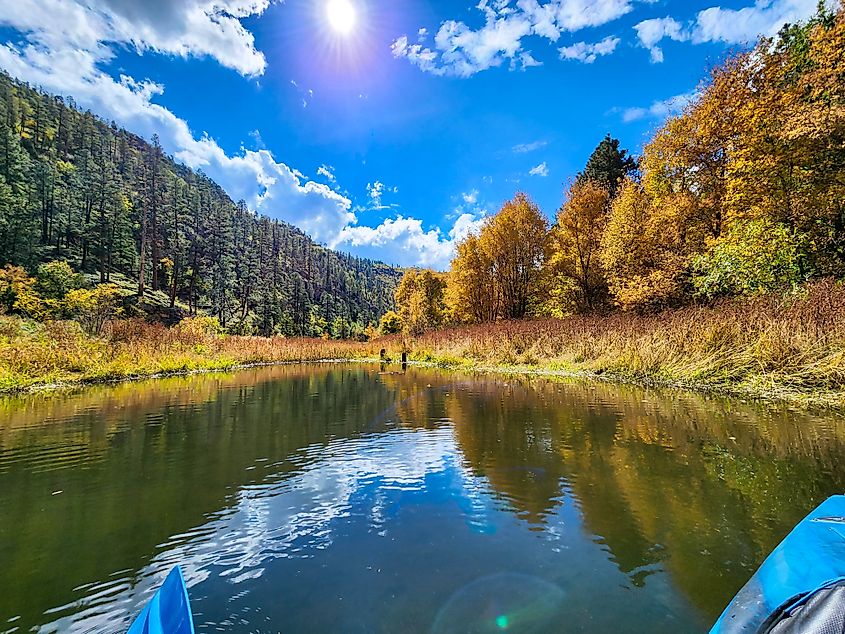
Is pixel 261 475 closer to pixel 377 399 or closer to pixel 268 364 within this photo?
pixel 377 399

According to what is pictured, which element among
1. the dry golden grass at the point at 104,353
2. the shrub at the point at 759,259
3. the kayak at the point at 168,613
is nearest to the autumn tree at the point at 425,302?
the dry golden grass at the point at 104,353

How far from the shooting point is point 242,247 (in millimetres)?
88750

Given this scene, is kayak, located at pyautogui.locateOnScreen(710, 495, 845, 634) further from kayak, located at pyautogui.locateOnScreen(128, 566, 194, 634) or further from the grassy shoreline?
the grassy shoreline

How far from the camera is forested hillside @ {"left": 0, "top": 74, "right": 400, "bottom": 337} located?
51.4 metres

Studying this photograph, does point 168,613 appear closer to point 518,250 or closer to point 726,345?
point 726,345

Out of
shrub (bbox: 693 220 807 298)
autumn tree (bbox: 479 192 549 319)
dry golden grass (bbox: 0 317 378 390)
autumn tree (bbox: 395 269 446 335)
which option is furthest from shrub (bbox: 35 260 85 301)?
shrub (bbox: 693 220 807 298)

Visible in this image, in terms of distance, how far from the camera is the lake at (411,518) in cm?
198

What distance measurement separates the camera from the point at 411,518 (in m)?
3.02

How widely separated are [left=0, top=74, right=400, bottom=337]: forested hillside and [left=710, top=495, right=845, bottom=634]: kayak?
53378mm

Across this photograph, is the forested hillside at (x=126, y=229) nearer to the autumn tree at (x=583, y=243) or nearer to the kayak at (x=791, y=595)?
the autumn tree at (x=583, y=243)

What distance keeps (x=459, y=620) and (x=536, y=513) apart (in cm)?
135

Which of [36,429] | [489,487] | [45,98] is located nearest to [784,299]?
[489,487]

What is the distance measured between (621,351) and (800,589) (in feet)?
37.6

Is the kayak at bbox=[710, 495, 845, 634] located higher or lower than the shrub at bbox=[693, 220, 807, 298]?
lower
